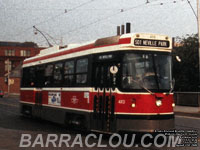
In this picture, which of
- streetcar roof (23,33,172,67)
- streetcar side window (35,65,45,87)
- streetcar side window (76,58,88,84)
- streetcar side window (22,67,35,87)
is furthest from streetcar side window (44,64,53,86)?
streetcar side window (76,58,88,84)

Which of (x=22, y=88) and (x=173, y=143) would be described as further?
(x=22, y=88)

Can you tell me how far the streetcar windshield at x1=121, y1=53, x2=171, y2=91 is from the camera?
995 cm

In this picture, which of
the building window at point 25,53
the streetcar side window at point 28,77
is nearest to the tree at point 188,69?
the streetcar side window at point 28,77

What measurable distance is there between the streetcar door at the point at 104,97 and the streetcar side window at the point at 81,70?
0.59 m

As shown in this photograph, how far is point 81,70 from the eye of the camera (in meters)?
11.9

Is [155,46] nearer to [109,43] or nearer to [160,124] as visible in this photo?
[109,43]

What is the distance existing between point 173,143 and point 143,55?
279 centimetres

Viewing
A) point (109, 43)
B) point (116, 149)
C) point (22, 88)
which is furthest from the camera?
point (22, 88)

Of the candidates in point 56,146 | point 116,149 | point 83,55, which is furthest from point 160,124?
point 83,55

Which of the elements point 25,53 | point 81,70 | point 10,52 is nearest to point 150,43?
point 81,70

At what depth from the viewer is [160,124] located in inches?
387

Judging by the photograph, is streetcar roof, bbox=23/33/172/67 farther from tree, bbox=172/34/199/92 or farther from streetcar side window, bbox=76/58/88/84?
tree, bbox=172/34/199/92

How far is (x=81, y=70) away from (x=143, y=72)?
8.96 ft

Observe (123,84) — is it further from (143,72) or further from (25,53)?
(25,53)
